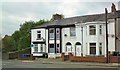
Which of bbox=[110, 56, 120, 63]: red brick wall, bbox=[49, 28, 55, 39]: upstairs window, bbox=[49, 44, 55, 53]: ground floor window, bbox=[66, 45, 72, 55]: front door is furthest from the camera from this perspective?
bbox=[49, 28, 55, 39]: upstairs window

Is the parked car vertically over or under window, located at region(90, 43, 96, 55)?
under

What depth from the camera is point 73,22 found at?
56.1m

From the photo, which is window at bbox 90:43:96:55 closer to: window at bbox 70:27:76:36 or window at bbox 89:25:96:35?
window at bbox 89:25:96:35

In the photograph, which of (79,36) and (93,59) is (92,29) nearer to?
(79,36)

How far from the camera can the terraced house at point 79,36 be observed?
47.6 m

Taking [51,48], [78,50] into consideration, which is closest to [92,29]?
[78,50]

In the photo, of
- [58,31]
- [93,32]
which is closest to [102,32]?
[93,32]

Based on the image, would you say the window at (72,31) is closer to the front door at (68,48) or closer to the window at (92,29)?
the front door at (68,48)

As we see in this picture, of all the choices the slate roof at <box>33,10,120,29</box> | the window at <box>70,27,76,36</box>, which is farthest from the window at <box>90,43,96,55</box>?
the window at <box>70,27,76,36</box>

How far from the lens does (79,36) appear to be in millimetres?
52688

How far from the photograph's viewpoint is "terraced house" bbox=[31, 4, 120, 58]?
4762cm

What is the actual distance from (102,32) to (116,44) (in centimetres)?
314

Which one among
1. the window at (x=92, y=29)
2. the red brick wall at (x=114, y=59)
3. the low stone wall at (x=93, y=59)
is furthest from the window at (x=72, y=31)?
the red brick wall at (x=114, y=59)

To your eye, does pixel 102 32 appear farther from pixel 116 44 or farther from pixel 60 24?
pixel 60 24
